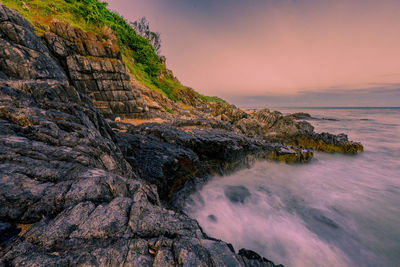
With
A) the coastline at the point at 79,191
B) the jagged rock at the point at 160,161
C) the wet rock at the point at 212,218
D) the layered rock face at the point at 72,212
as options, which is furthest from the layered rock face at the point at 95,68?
the wet rock at the point at 212,218

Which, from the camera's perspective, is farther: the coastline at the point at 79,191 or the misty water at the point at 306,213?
the misty water at the point at 306,213

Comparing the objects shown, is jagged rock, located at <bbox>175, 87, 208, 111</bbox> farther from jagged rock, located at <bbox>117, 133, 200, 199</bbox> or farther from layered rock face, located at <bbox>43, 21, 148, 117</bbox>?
jagged rock, located at <bbox>117, 133, 200, 199</bbox>

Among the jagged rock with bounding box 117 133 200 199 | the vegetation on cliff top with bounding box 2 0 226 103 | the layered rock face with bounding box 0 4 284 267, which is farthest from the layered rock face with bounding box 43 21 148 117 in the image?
the layered rock face with bounding box 0 4 284 267

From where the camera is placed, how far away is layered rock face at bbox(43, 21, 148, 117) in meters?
13.1

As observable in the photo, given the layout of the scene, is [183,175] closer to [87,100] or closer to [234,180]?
[234,180]

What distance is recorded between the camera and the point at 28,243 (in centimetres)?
180

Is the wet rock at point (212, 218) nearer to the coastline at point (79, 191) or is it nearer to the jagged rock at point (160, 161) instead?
the coastline at point (79, 191)

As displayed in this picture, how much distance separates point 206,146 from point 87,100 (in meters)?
6.10

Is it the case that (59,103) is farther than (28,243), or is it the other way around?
(59,103)

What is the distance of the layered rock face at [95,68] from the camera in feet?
43.1

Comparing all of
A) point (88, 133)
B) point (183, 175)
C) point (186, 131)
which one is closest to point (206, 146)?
point (186, 131)

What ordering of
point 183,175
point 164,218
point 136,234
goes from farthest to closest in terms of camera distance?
point 183,175 → point 164,218 → point 136,234

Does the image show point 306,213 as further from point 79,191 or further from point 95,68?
point 95,68

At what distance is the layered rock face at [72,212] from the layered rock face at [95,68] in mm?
11676
